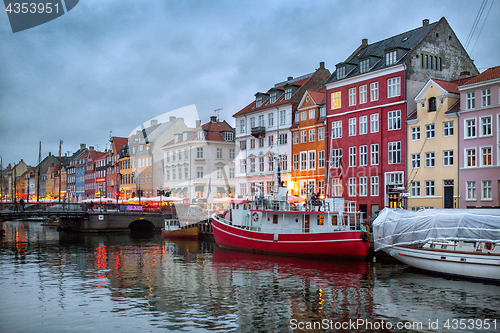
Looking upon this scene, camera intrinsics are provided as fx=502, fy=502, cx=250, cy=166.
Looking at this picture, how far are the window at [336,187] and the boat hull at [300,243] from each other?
569 inches

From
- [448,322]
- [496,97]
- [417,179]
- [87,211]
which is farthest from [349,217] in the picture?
[87,211]

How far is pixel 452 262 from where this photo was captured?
86.4 feet

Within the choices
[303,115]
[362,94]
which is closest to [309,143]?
[303,115]

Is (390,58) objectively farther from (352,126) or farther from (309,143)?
(309,143)

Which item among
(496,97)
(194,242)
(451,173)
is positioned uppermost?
(496,97)

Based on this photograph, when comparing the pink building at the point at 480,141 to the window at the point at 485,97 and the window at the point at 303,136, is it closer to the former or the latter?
the window at the point at 485,97

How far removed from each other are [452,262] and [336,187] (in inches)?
1026

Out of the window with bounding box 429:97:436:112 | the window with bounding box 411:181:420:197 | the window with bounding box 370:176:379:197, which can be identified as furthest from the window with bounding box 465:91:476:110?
the window with bounding box 370:176:379:197

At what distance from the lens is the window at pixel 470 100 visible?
133ft

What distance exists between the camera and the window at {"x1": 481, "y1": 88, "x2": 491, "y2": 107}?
39.6 metres

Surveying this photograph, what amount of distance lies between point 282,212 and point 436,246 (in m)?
12.2

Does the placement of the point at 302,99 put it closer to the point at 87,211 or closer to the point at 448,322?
the point at 87,211

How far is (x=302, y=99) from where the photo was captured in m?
57.6

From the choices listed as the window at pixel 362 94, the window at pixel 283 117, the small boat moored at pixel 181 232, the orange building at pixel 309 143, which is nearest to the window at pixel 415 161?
the window at pixel 362 94
